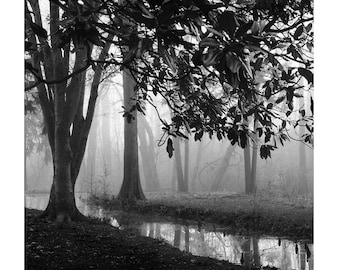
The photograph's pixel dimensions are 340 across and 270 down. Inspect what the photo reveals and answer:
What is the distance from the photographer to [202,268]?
222 centimetres

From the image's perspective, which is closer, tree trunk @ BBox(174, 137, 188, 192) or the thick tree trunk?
the thick tree trunk

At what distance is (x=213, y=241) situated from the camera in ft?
9.34

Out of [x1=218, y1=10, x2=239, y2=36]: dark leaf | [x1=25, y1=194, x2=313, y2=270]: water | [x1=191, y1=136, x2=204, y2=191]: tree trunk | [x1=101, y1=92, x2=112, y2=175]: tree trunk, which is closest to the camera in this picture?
[x1=218, y1=10, x2=239, y2=36]: dark leaf

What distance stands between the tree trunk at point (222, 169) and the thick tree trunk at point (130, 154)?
57cm

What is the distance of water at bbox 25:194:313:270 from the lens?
2.49 metres

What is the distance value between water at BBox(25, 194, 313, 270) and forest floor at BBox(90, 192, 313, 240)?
73mm

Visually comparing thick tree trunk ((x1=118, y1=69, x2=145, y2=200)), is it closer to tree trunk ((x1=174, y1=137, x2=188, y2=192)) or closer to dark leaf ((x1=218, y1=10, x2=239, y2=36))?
tree trunk ((x1=174, y1=137, x2=188, y2=192))

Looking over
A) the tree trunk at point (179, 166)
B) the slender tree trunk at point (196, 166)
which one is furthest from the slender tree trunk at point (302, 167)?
the tree trunk at point (179, 166)

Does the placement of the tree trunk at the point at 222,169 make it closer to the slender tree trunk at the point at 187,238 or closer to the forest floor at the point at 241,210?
the forest floor at the point at 241,210

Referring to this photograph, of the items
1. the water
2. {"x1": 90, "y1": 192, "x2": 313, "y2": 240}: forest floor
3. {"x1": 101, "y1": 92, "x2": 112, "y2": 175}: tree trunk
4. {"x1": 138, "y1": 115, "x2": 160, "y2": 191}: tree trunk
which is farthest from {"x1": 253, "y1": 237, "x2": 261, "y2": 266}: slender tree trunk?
{"x1": 101, "y1": 92, "x2": 112, "y2": 175}: tree trunk

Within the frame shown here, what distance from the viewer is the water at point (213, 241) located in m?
2.49
